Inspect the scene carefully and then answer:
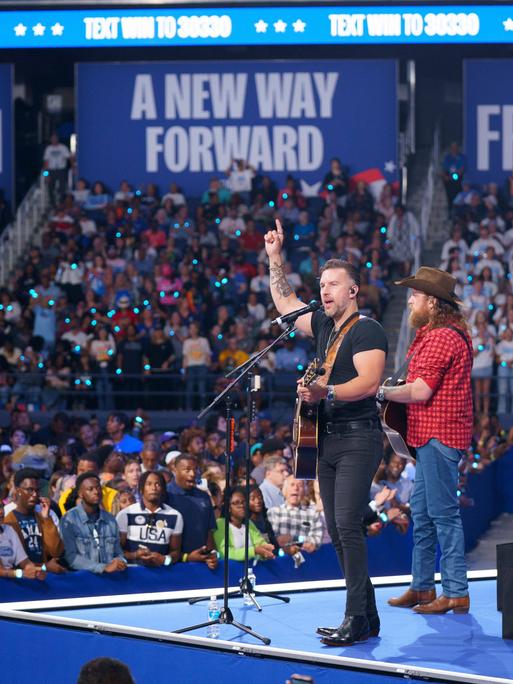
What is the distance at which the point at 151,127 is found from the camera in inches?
781

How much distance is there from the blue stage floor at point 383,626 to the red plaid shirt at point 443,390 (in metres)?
0.81

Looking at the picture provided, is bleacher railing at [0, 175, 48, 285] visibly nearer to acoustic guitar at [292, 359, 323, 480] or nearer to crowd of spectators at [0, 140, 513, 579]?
crowd of spectators at [0, 140, 513, 579]

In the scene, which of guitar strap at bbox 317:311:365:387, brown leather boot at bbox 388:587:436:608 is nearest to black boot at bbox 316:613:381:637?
brown leather boot at bbox 388:587:436:608

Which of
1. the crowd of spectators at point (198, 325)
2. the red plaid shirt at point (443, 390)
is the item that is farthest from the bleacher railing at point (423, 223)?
the red plaid shirt at point (443, 390)

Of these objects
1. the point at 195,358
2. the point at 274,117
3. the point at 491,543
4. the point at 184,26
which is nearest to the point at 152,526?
the point at 491,543

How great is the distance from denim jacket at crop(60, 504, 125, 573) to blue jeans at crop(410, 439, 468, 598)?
2.38 m

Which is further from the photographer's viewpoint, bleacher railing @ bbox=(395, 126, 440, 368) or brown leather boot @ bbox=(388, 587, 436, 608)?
bleacher railing @ bbox=(395, 126, 440, 368)

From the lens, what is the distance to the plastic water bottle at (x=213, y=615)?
562cm

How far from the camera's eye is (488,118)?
19391 millimetres

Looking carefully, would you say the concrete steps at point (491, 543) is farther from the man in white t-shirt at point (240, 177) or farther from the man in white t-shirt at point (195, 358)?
the man in white t-shirt at point (240, 177)

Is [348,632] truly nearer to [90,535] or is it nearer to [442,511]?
[442,511]

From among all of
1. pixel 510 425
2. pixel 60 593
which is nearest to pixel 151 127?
pixel 510 425

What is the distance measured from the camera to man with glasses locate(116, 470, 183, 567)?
797 centimetres

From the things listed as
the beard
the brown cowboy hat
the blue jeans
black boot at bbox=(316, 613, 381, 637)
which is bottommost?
black boot at bbox=(316, 613, 381, 637)
